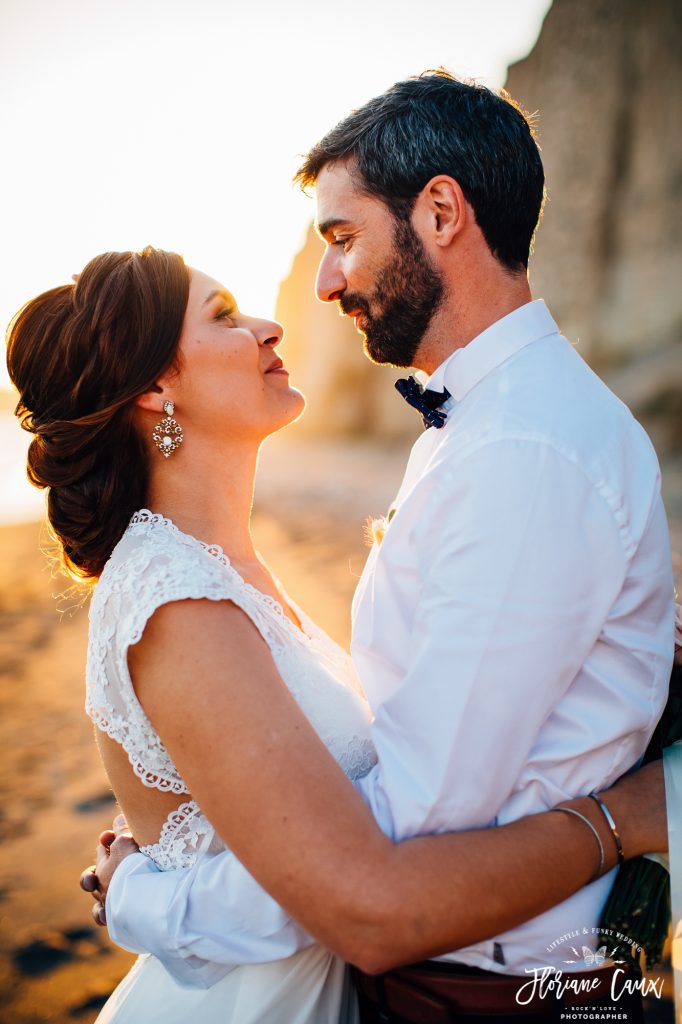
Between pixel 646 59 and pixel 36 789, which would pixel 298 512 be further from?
pixel 646 59

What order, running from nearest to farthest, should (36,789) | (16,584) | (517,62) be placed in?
(36,789) → (16,584) → (517,62)

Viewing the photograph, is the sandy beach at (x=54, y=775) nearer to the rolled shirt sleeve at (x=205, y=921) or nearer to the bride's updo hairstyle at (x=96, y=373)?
the bride's updo hairstyle at (x=96, y=373)

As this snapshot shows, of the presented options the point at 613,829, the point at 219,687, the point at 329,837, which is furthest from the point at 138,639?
the point at 613,829

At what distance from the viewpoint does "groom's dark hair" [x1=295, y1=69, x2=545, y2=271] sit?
2.19 m

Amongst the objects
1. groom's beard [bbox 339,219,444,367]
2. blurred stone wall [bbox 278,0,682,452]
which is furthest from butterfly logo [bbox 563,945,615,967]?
blurred stone wall [bbox 278,0,682,452]

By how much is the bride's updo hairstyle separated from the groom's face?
480mm

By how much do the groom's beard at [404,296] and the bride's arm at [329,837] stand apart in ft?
3.60

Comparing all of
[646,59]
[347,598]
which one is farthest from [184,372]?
[646,59]

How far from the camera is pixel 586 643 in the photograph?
5.16 ft

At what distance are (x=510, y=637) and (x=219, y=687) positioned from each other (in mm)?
609

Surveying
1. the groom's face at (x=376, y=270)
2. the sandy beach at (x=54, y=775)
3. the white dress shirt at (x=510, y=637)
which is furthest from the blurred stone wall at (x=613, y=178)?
the white dress shirt at (x=510, y=637)

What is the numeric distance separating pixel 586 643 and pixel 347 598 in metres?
7.99

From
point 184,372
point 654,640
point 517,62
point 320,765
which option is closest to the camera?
point 320,765

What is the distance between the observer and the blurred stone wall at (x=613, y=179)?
691 inches
